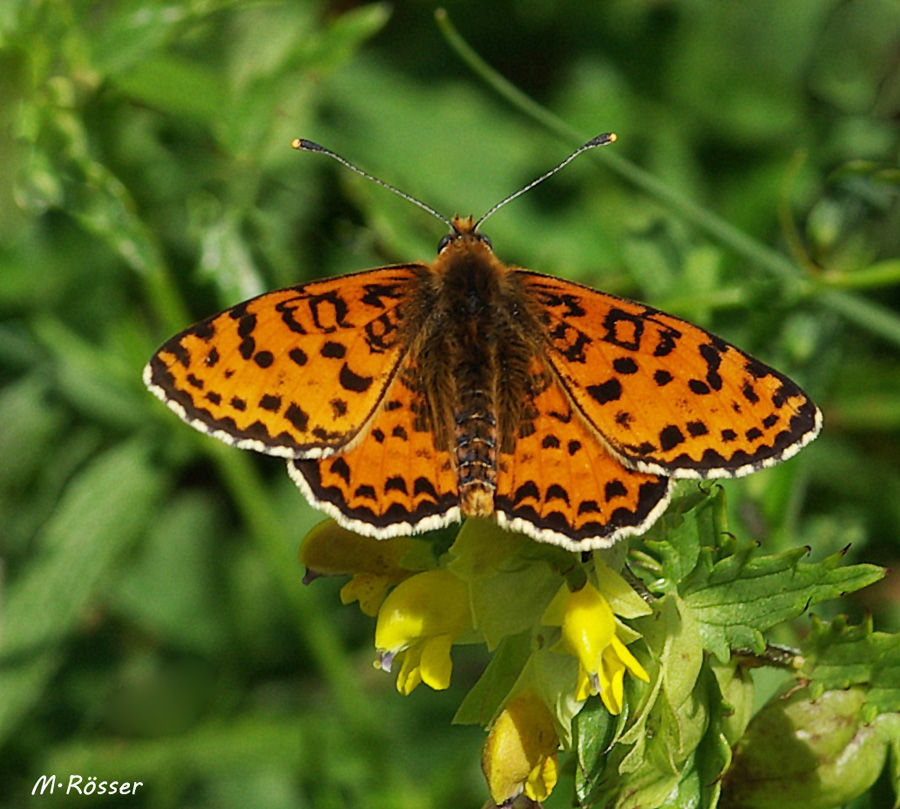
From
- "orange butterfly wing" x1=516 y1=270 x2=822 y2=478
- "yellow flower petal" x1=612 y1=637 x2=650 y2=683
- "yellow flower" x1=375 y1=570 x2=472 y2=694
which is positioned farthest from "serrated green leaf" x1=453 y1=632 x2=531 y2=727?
"orange butterfly wing" x1=516 y1=270 x2=822 y2=478

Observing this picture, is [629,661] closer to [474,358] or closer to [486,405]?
[486,405]

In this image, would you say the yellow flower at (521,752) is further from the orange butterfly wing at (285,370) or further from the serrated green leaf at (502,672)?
the orange butterfly wing at (285,370)

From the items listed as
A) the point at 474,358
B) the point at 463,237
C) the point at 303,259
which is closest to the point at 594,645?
the point at 474,358

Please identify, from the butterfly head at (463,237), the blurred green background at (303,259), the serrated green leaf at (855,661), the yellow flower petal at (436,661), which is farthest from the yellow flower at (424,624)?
the blurred green background at (303,259)

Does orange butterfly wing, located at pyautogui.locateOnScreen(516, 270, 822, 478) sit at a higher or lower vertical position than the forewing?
higher

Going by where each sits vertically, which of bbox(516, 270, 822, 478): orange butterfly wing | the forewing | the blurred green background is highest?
bbox(516, 270, 822, 478): orange butterfly wing

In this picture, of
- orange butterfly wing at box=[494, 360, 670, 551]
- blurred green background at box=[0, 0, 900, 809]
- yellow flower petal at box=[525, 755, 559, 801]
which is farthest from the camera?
blurred green background at box=[0, 0, 900, 809]

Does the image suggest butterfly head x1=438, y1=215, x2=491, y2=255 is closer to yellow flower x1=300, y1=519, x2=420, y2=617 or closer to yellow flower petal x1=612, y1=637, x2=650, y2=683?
yellow flower x1=300, y1=519, x2=420, y2=617

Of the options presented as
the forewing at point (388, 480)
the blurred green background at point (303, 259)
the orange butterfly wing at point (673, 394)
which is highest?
the orange butterfly wing at point (673, 394)

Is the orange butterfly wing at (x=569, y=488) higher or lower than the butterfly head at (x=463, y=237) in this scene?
A: lower
